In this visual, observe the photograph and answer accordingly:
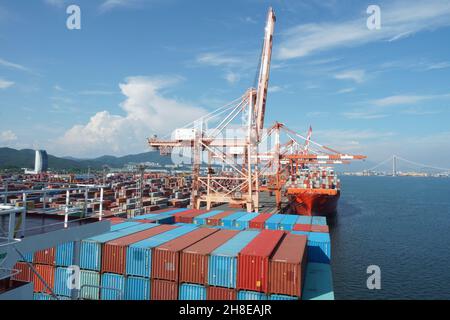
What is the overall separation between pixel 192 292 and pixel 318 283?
692 cm

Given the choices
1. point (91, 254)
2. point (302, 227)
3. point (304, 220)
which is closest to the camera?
point (91, 254)

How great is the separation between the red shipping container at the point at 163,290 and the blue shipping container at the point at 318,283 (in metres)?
6.40

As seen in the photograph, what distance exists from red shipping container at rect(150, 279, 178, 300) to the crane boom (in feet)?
93.9

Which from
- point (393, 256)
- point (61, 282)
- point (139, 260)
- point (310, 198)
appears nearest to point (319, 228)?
point (139, 260)

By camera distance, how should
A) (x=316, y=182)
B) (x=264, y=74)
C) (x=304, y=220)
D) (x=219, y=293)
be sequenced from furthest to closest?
(x=316, y=182)
(x=264, y=74)
(x=304, y=220)
(x=219, y=293)

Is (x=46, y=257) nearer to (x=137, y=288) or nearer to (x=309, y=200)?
(x=137, y=288)

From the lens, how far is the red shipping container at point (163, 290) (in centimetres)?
1523

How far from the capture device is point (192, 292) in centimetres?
1510

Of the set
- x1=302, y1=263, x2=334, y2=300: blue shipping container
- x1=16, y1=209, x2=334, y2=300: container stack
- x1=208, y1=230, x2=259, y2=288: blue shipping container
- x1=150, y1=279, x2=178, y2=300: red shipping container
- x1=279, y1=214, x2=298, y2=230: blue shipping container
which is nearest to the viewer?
x1=16, y1=209, x2=334, y2=300: container stack

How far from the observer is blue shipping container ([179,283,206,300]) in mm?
14898

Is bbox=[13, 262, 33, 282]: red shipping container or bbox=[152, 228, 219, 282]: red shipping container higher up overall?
bbox=[152, 228, 219, 282]: red shipping container

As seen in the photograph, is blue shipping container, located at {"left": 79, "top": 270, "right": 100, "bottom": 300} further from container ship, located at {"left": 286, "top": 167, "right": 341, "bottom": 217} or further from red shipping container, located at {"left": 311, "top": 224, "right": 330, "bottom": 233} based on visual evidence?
container ship, located at {"left": 286, "top": 167, "right": 341, "bottom": 217}

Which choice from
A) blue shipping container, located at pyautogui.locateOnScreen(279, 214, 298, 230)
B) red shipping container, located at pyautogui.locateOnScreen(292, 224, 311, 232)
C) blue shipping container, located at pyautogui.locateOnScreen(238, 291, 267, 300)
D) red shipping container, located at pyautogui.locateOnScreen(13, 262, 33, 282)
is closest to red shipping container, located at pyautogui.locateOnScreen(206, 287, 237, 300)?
blue shipping container, located at pyautogui.locateOnScreen(238, 291, 267, 300)
